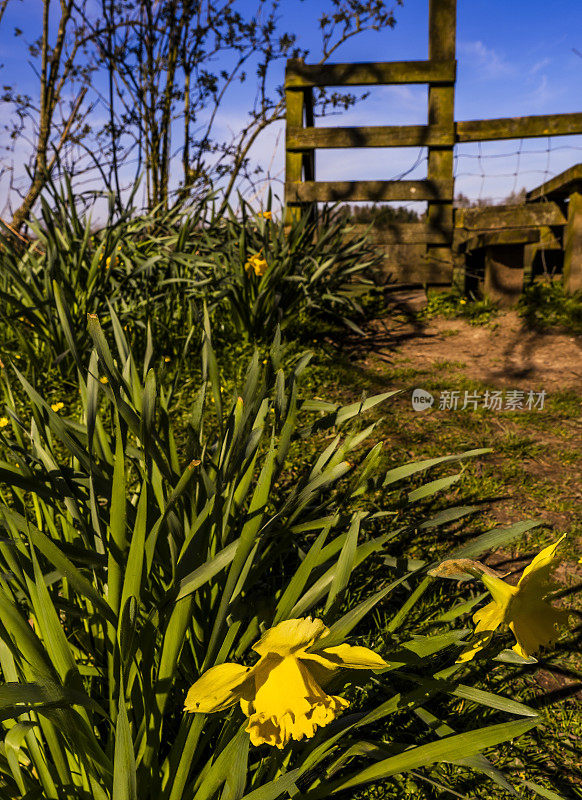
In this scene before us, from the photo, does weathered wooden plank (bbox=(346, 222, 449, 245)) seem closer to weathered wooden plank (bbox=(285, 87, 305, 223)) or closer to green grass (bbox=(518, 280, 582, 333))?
weathered wooden plank (bbox=(285, 87, 305, 223))

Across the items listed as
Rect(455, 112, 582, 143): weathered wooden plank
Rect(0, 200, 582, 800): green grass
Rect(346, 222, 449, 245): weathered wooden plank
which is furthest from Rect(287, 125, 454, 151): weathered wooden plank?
Rect(0, 200, 582, 800): green grass

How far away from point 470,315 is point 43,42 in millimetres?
4383

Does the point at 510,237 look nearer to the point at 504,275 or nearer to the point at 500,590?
the point at 504,275

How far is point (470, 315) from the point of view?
4523 mm

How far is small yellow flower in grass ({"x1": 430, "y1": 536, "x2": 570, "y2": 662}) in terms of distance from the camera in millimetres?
759

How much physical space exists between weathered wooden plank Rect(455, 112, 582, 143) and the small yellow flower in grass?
15.7ft

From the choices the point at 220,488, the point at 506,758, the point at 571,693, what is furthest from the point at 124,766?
the point at 571,693

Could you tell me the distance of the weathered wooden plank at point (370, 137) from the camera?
4.84 meters

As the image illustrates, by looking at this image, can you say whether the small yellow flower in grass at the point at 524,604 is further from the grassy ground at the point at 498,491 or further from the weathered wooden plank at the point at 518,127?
the weathered wooden plank at the point at 518,127

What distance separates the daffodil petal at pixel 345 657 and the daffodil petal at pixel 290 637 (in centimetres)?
2

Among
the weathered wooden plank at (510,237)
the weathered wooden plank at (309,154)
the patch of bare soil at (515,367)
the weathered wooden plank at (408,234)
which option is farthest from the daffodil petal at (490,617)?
the weathered wooden plank at (309,154)

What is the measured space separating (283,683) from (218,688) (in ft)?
0.23

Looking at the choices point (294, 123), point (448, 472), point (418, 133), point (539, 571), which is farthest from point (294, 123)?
point (539, 571)

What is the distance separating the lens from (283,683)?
0.69 m
